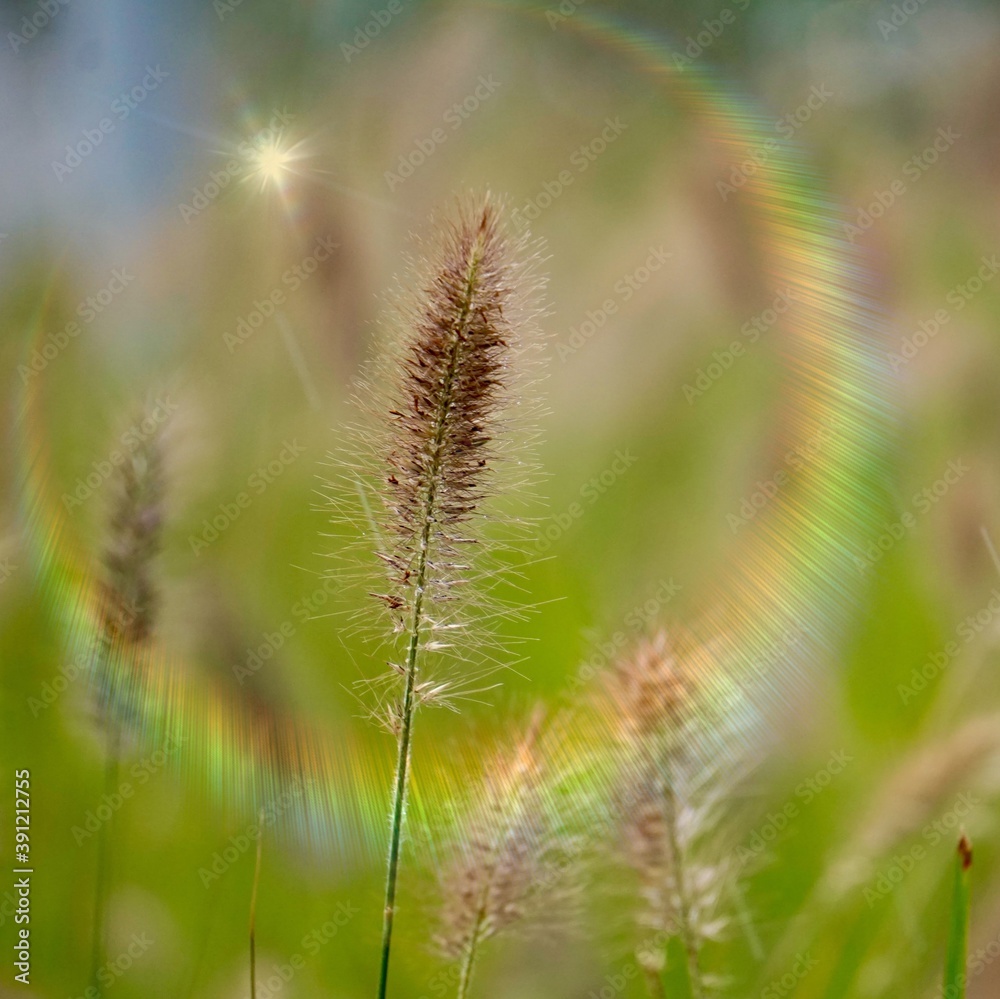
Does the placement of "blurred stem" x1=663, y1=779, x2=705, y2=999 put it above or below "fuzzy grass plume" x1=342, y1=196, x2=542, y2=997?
below

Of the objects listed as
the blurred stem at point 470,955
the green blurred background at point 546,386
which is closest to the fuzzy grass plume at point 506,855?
the blurred stem at point 470,955

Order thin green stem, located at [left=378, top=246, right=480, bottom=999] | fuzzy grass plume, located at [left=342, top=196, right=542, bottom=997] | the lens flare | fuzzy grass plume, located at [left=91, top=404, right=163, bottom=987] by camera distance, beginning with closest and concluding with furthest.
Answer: thin green stem, located at [left=378, top=246, right=480, bottom=999], fuzzy grass plume, located at [left=342, top=196, right=542, bottom=997], fuzzy grass plume, located at [left=91, top=404, right=163, bottom=987], the lens flare

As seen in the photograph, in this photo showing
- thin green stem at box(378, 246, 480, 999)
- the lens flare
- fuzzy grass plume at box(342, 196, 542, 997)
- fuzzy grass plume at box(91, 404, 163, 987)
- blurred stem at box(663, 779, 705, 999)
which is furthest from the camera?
the lens flare

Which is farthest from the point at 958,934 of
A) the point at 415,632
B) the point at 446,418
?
the point at 446,418

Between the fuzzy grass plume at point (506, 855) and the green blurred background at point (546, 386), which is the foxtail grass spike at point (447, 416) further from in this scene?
the green blurred background at point (546, 386)

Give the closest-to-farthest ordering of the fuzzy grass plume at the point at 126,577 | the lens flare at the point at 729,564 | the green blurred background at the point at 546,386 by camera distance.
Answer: the fuzzy grass plume at the point at 126,577
the lens flare at the point at 729,564
the green blurred background at the point at 546,386

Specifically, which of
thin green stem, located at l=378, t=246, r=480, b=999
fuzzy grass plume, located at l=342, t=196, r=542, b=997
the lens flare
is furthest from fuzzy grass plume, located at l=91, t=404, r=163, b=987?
thin green stem, located at l=378, t=246, r=480, b=999

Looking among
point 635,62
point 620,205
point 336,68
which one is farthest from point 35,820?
point 635,62

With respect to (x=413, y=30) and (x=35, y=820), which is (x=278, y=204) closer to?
(x=413, y=30)

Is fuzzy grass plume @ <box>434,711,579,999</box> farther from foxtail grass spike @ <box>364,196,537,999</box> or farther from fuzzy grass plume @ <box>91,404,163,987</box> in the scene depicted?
fuzzy grass plume @ <box>91,404,163,987</box>
